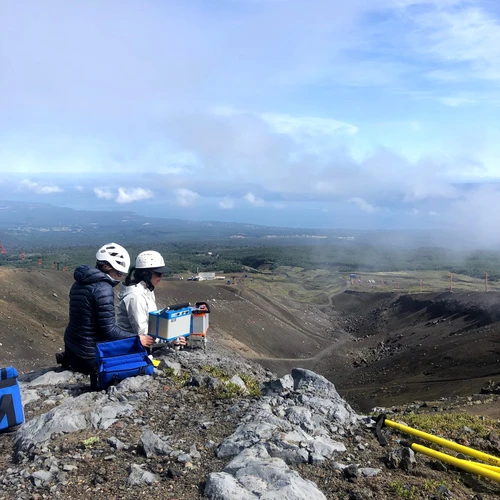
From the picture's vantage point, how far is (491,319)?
110 ft

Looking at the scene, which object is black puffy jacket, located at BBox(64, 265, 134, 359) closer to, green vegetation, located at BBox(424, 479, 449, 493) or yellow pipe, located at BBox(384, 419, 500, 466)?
yellow pipe, located at BBox(384, 419, 500, 466)

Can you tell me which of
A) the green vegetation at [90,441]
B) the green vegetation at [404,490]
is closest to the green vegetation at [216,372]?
the green vegetation at [90,441]

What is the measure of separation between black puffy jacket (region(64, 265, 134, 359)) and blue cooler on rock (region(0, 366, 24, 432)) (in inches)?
48.0

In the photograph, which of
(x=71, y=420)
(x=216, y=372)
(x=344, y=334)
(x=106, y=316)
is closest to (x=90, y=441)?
(x=71, y=420)

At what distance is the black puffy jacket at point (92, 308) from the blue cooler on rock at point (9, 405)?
122 centimetres

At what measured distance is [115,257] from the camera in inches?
276

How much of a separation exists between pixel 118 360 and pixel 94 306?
94 centimetres

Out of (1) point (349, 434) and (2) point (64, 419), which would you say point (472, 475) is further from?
(2) point (64, 419)

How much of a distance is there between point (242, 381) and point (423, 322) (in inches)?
1423

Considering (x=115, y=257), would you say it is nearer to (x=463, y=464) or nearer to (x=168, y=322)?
(x=168, y=322)

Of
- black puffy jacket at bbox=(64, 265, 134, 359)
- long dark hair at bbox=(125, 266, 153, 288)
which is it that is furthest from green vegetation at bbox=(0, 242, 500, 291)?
black puffy jacket at bbox=(64, 265, 134, 359)

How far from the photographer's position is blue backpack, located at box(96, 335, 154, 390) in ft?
22.1

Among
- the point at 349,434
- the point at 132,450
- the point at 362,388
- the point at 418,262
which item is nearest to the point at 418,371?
the point at 362,388

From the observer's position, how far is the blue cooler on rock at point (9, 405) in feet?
18.6
